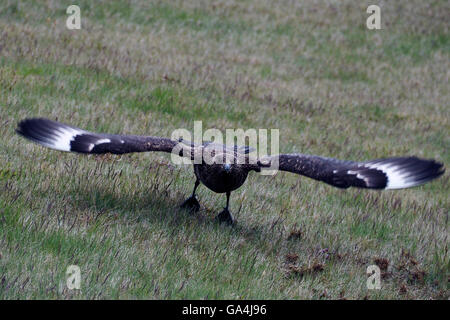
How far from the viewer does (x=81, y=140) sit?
6559 millimetres

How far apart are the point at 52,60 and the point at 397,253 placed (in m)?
7.33

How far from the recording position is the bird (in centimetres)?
616

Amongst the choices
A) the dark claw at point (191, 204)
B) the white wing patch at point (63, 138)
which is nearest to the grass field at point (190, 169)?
the dark claw at point (191, 204)

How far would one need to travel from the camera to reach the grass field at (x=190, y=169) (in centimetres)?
556

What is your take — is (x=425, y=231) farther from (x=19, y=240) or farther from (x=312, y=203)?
(x=19, y=240)

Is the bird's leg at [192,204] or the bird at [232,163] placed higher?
the bird at [232,163]

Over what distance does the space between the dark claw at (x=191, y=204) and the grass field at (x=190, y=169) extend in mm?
100

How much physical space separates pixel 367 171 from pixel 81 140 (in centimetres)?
312

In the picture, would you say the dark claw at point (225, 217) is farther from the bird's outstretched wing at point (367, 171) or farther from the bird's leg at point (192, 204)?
the bird's outstretched wing at point (367, 171)

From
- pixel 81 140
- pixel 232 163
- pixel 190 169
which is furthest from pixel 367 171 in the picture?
pixel 81 140

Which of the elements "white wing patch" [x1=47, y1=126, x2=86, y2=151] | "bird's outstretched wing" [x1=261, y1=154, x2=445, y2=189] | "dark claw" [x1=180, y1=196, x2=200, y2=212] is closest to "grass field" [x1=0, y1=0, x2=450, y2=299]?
"dark claw" [x1=180, y1=196, x2=200, y2=212]

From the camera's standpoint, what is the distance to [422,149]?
39.2ft

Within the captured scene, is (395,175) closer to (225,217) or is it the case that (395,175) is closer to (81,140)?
(225,217)
